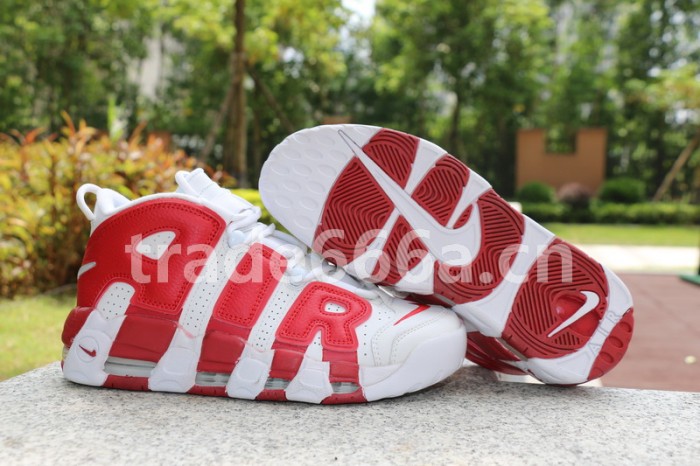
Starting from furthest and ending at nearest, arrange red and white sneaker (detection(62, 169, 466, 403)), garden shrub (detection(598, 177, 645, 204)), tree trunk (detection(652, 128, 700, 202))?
tree trunk (detection(652, 128, 700, 202)), garden shrub (detection(598, 177, 645, 204)), red and white sneaker (detection(62, 169, 466, 403))

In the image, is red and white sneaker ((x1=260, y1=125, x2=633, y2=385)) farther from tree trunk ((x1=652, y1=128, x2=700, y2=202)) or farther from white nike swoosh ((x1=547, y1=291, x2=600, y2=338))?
tree trunk ((x1=652, y1=128, x2=700, y2=202))

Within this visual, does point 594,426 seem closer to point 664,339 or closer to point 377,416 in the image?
point 377,416

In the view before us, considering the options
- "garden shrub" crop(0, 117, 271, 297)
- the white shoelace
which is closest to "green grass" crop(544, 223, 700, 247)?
"garden shrub" crop(0, 117, 271, 297)

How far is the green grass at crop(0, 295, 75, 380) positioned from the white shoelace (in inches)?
49.7

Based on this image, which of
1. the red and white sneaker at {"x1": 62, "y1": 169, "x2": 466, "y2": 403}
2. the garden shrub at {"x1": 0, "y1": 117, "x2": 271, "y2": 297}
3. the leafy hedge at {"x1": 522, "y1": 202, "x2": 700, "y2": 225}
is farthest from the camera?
the leafy hedge at {"x1": 522, "y1": 202, "x2": 700, "y2": 225}

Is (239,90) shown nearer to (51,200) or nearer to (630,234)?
(51,200)

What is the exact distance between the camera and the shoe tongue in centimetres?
133

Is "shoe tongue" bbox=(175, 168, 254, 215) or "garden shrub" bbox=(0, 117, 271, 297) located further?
"garden shrub" bbox=(0, 117, 271, 297)

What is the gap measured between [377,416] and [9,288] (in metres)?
2.97

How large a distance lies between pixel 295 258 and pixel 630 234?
30.2 ft

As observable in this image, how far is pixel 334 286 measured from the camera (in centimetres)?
132

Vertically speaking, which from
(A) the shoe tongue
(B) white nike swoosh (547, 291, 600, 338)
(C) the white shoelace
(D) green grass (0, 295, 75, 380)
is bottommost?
(D) green grass (0, 295, 75, 380)

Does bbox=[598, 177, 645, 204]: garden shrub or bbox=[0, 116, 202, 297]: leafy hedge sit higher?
bbox=[0, 116, 202, 297]: leafy hedge

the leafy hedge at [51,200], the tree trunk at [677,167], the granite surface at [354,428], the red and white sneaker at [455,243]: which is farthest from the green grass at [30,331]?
the tree trunk at [677,167]
